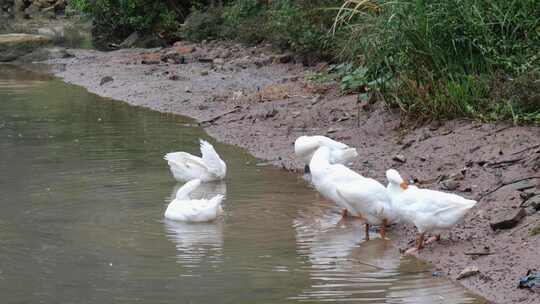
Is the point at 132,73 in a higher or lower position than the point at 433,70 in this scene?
lower

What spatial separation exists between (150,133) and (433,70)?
4364 mm

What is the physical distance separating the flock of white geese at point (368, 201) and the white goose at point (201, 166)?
1031 mm

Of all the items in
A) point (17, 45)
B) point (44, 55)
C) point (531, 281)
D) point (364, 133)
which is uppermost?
point (531, 281)

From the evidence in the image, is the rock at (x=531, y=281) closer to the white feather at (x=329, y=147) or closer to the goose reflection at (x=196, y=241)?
the goose reflection at (x=196, y=241)

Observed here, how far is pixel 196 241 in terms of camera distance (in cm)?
827

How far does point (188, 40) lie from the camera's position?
85.4ft

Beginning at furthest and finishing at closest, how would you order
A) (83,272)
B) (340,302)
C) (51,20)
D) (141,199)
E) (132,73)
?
(51,20), (132,73), (141,199), (83,272), (340,302)

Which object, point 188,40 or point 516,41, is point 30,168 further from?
point 188,40

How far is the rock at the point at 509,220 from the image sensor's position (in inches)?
305

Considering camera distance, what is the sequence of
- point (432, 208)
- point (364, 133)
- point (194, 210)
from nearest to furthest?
point (432, 208), point (194, 210), point (364, 133)

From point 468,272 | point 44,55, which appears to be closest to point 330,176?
point 468,272

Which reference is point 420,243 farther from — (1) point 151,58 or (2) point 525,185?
(1) point 151,58

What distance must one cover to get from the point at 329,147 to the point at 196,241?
2.32 m

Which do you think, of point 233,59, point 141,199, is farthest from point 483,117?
point 233,59
